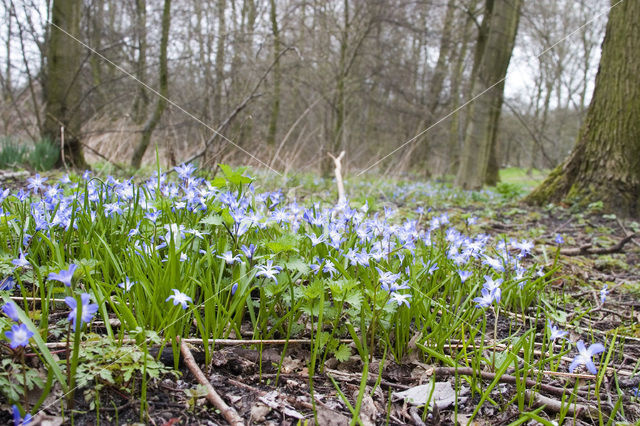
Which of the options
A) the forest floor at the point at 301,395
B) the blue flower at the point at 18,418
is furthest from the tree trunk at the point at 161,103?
the blue flower at the point at 18,418

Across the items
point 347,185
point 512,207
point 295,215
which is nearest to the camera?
point 295,215

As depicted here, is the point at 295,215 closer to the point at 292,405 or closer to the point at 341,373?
the point at 341,373

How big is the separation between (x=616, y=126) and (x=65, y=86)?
7219 millimetres

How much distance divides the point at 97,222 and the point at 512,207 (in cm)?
548

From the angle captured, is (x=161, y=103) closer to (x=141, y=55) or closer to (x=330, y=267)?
(x=141, y=55)

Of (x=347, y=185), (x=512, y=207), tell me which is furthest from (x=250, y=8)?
(x=512, y=207)

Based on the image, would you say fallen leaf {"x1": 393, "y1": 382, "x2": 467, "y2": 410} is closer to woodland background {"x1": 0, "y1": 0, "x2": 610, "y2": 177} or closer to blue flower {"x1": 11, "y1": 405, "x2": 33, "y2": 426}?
blue flower {"x1": 11, "y1": 405, "x2": 33, "y2": 426}

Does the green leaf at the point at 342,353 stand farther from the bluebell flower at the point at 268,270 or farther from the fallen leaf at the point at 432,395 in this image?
the bluebell flower at the point at 268,270

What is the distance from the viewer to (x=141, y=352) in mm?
1166

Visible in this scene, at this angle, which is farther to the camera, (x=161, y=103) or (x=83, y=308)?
(x=161, y=103)

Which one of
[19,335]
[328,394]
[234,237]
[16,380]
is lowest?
[328,394]

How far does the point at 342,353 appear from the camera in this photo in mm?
1434

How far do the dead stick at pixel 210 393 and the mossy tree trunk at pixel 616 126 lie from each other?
17.1ft

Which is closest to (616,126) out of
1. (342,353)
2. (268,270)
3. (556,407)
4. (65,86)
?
(556,407)
